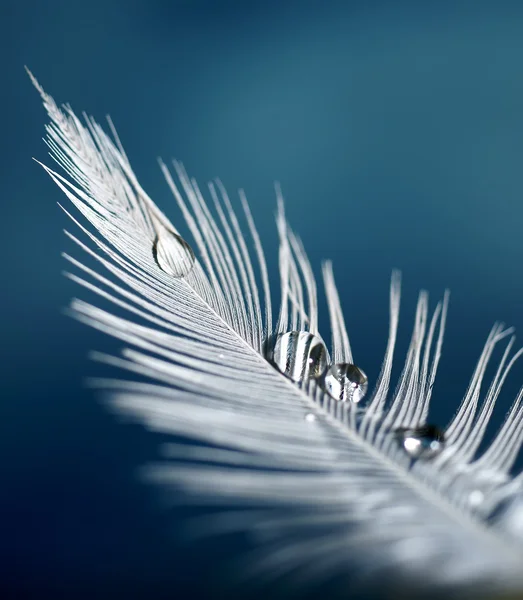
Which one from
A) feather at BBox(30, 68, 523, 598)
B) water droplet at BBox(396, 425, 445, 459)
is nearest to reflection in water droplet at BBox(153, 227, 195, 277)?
feather at BBox(30, 68, 523, 598)

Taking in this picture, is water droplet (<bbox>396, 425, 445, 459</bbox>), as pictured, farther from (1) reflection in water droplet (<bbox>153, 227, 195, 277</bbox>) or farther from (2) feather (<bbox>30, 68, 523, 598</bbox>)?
(1) reflection in water droplet (<bbox>153, 227, 195, 277</bbox>)

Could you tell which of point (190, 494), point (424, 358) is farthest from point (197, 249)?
point (190, 494)

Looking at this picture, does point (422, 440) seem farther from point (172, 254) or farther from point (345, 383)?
point (172, 254)

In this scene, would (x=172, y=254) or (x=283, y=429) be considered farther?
(x=172, y=254)

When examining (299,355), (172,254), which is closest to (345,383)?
(299,355)

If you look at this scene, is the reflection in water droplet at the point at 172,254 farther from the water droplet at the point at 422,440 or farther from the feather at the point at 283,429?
the water droplet at the point at 422,440

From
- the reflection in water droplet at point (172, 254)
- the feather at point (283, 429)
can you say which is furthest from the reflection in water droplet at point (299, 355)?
the reflection in water droplet at point (172, 254)

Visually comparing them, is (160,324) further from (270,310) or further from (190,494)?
(190,494)
